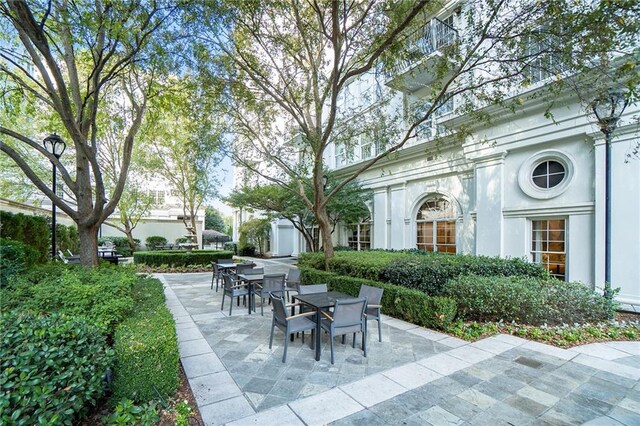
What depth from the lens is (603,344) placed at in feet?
16.9

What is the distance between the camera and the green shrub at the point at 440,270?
6867 millimetres

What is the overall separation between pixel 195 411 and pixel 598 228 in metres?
9.59

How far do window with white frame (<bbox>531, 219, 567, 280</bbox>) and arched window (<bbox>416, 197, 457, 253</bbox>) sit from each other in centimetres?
300

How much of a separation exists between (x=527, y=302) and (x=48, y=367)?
23.6 feet

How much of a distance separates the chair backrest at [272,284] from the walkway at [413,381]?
53.3 inches

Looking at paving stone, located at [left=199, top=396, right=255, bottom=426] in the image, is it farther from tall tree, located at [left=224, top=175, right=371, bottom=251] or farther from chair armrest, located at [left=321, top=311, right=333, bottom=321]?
tall tree, located at [left=224, top=175, right=371, bottom=251]

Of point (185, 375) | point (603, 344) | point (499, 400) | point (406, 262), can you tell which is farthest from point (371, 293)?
point (603, 344)

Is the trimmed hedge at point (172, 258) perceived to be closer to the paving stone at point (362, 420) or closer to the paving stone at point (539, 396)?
the paving stone at point (362, 420)

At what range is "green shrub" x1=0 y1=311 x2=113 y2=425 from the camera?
216 centimetres

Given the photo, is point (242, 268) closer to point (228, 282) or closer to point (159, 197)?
point (228, 282)

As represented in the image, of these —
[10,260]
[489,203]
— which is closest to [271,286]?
[10,260]

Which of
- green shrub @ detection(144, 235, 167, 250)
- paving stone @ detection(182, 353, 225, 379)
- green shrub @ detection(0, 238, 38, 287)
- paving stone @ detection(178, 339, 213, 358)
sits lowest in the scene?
green shrub @ detection(144, 235, 167, 250)

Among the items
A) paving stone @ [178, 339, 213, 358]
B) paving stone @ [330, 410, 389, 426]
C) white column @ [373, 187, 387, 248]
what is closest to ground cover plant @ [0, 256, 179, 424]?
paving stone @ [178, 339, 213, 358]

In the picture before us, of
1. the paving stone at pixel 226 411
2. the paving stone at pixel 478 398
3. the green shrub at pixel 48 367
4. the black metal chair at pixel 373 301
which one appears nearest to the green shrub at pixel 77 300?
the green shrub at pixel 48 367
